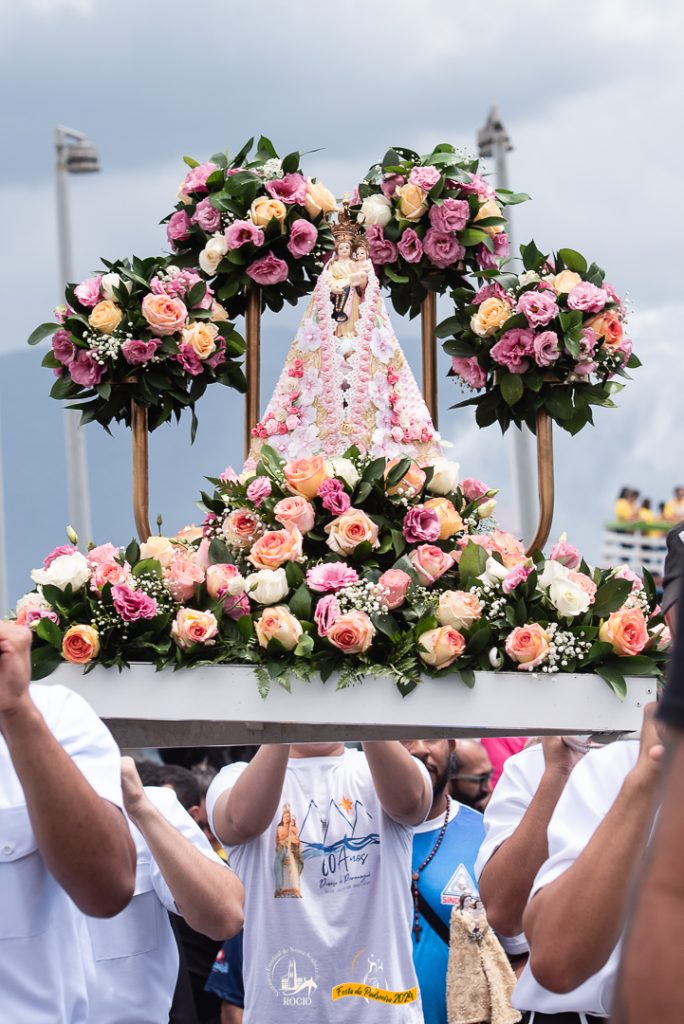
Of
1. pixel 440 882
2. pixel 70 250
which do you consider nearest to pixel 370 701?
pixel 440 882

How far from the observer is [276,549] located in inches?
112

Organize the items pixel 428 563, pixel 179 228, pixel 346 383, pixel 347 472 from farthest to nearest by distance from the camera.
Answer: pixel 179 228
pixel 346 383
pixel 347 472
pixel 428 563

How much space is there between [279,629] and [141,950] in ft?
2.53

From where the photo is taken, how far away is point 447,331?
363 centimetres

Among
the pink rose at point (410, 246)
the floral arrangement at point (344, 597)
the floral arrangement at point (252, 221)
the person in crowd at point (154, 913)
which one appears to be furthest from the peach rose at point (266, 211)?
the person in crowd at point (154, 913)

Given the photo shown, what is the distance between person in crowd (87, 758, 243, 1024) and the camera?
2.76 meters

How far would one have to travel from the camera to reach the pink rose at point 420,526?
2.96 metres

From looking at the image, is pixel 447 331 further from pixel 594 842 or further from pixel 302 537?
pixel 594 842

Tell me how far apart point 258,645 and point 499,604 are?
20.5 inches

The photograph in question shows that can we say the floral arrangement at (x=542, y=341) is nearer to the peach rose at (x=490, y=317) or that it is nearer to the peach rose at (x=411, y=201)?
the peach rose at (x=490, y=317)

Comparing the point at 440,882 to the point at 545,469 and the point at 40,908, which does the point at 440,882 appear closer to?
the point at 545,469

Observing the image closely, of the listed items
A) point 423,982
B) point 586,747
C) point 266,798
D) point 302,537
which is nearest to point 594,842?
point 586,747

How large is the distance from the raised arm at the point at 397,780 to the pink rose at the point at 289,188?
4.76 ft

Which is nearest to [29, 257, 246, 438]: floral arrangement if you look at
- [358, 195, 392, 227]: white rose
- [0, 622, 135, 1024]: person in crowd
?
[358, 195, 392, 227]: white rose
